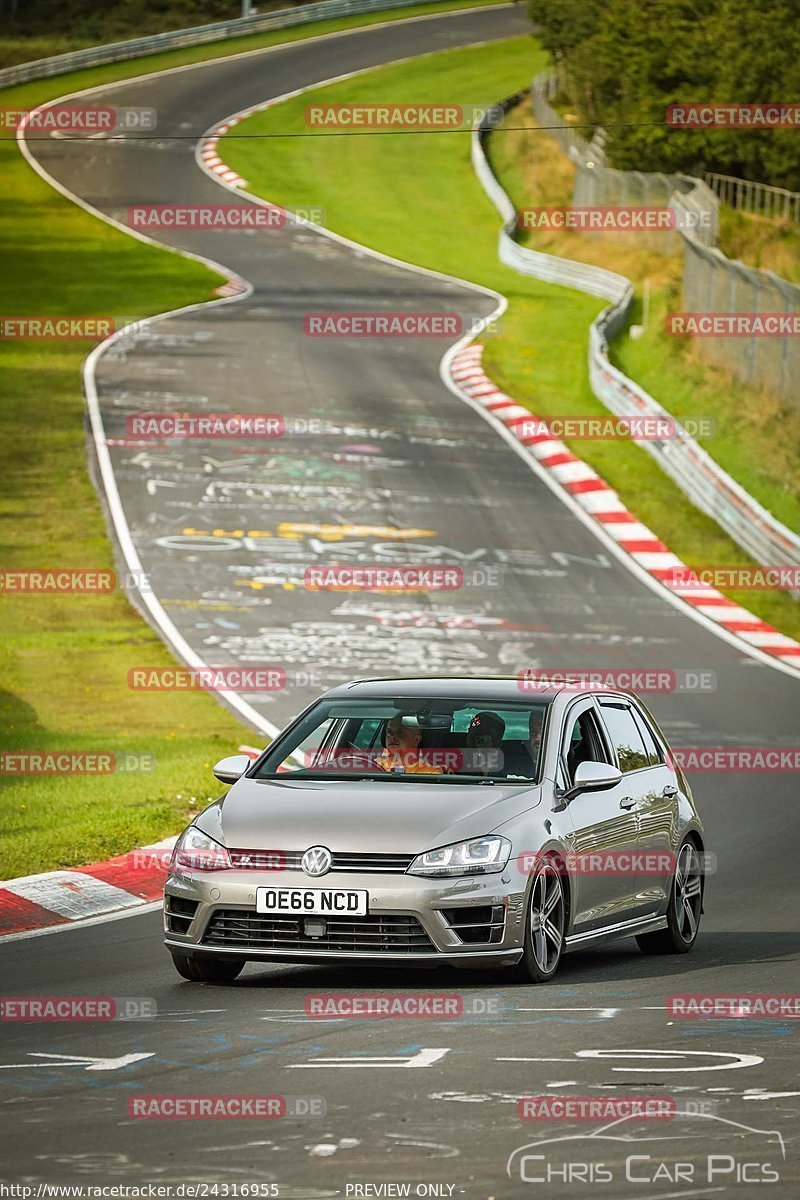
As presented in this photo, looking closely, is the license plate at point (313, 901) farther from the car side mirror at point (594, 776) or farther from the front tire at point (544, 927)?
the car side mirror at point (594, 776)

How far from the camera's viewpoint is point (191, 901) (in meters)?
10.0

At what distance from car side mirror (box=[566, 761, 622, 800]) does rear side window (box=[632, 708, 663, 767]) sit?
1419 millimetres

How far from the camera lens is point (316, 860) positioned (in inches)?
384

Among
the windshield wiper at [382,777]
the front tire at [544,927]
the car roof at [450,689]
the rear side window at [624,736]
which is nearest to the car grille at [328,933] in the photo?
the front tire at [544,927]

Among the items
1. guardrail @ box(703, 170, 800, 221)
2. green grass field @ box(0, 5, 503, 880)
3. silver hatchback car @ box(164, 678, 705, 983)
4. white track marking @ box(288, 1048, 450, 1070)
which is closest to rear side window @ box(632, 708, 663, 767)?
silver hatchback car @ box(164, 678, 705, 983)

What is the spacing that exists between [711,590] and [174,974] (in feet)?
60.1

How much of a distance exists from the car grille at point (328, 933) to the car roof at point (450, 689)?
1650mm

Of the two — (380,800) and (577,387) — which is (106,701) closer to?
(380,800)

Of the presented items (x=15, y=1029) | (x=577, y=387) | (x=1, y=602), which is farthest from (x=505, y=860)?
(x=577, y=387)

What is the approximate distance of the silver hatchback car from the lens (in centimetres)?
974

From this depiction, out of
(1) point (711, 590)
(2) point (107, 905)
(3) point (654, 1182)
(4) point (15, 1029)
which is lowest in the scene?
(1) point (711, 590)

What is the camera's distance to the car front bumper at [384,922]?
9688mm

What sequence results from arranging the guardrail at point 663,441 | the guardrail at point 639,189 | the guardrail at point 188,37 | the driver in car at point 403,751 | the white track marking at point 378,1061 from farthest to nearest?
the guardrail at point 188,37 → the guardrail at point 639,189 → the guardrail at point 663,441 → the driver in car at point 403,751 → the white track marking at point 378,1061

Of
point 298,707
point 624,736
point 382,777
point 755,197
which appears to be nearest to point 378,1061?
point 382,777
